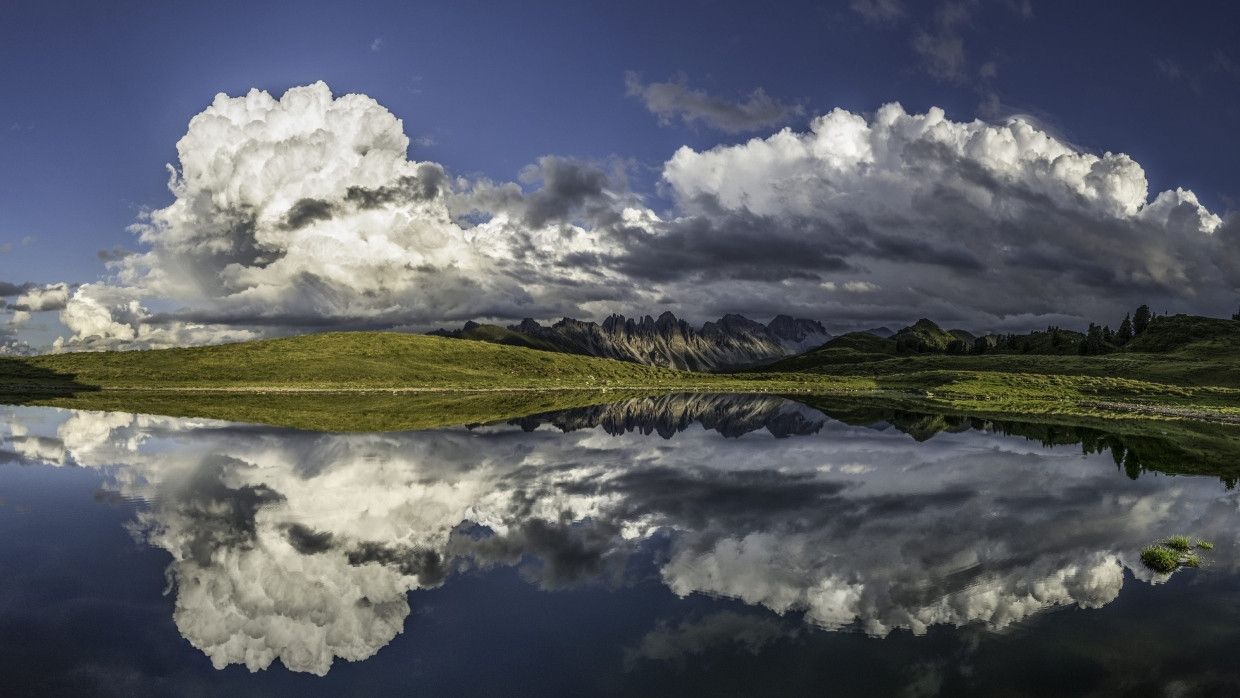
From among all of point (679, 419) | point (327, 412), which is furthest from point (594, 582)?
point (327, 412)

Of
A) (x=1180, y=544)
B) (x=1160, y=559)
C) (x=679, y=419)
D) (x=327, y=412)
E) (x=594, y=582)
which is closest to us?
(x=594, y=582)

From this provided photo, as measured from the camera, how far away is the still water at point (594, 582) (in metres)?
15.1

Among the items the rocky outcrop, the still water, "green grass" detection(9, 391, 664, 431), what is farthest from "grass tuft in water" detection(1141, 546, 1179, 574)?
"green grass" detection(9, 391, 664, 431)

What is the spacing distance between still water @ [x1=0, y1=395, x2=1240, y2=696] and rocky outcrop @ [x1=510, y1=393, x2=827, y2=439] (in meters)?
29.5

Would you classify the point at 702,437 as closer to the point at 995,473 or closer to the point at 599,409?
the point at 995,473

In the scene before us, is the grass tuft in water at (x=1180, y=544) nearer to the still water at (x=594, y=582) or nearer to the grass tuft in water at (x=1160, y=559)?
the still water at (x=594, y=582)

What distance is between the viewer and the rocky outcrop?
73125 mm

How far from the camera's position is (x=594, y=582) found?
827 inches

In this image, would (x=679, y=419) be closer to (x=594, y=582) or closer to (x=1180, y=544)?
(x=1180, y=544)

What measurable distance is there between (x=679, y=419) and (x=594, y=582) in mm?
67985

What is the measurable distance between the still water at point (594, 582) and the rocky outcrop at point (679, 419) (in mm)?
29490

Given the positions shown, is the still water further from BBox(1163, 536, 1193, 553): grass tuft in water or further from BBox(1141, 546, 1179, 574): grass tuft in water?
BBox(1163, 536, 1193, 553): grass tuft in water

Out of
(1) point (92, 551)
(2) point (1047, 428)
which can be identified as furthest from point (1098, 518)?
(2) point (1047, 428)

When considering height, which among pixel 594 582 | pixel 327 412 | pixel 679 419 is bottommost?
pixel 679 419
